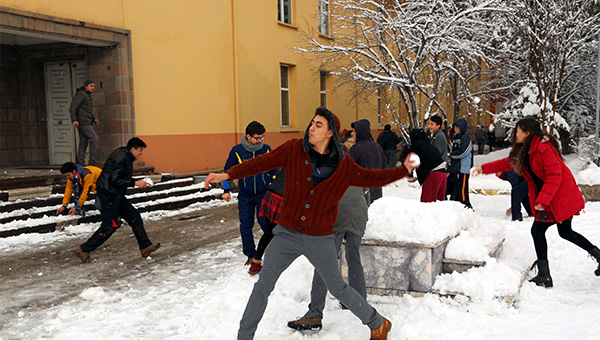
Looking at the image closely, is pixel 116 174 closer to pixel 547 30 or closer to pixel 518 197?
pixel 518 197

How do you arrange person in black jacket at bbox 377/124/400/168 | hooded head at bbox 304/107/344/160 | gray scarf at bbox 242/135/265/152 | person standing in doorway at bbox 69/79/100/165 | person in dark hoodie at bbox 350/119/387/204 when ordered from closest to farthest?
hooded head at bbox 304/107/344/160 → gray scarf at bbox 242/135/265/152 → person in dark hoodie at bbox 350/119/387/204 → person standing in doorway at bbox 69/79/100/165 → person in black jacket at bbox 377/124/400/168

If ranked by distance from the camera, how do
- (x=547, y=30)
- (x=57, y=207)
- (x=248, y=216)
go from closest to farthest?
Answer: (x=248, y=216) < (x=57, y=207) < (x=547, y=30)

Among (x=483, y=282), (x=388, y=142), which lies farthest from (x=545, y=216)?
(x=388, y=142)

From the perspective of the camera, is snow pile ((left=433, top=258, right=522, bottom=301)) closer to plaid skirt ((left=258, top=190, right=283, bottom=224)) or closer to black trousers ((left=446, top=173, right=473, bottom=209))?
plaid skirt ((left=258, top=190, right=283, bottom=224))

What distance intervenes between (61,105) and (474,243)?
39.7ft

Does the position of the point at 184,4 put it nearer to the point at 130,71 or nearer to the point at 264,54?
the point at 130,71

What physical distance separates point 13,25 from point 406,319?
9.45 meters

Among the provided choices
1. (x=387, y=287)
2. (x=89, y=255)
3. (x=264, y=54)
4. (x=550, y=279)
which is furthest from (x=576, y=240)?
(x=264, y=54)

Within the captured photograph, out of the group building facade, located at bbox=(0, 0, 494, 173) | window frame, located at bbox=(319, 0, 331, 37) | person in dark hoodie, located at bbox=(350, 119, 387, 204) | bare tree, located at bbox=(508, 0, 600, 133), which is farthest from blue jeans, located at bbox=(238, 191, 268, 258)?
window frame, located at bbox=(319, 0, 331, 37)

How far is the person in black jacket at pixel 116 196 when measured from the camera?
7.11m

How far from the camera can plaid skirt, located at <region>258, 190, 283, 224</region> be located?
577cm

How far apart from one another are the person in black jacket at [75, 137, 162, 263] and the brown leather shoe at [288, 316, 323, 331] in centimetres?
342

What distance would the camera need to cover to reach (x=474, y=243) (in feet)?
17.1

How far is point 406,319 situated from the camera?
15.0 feet
